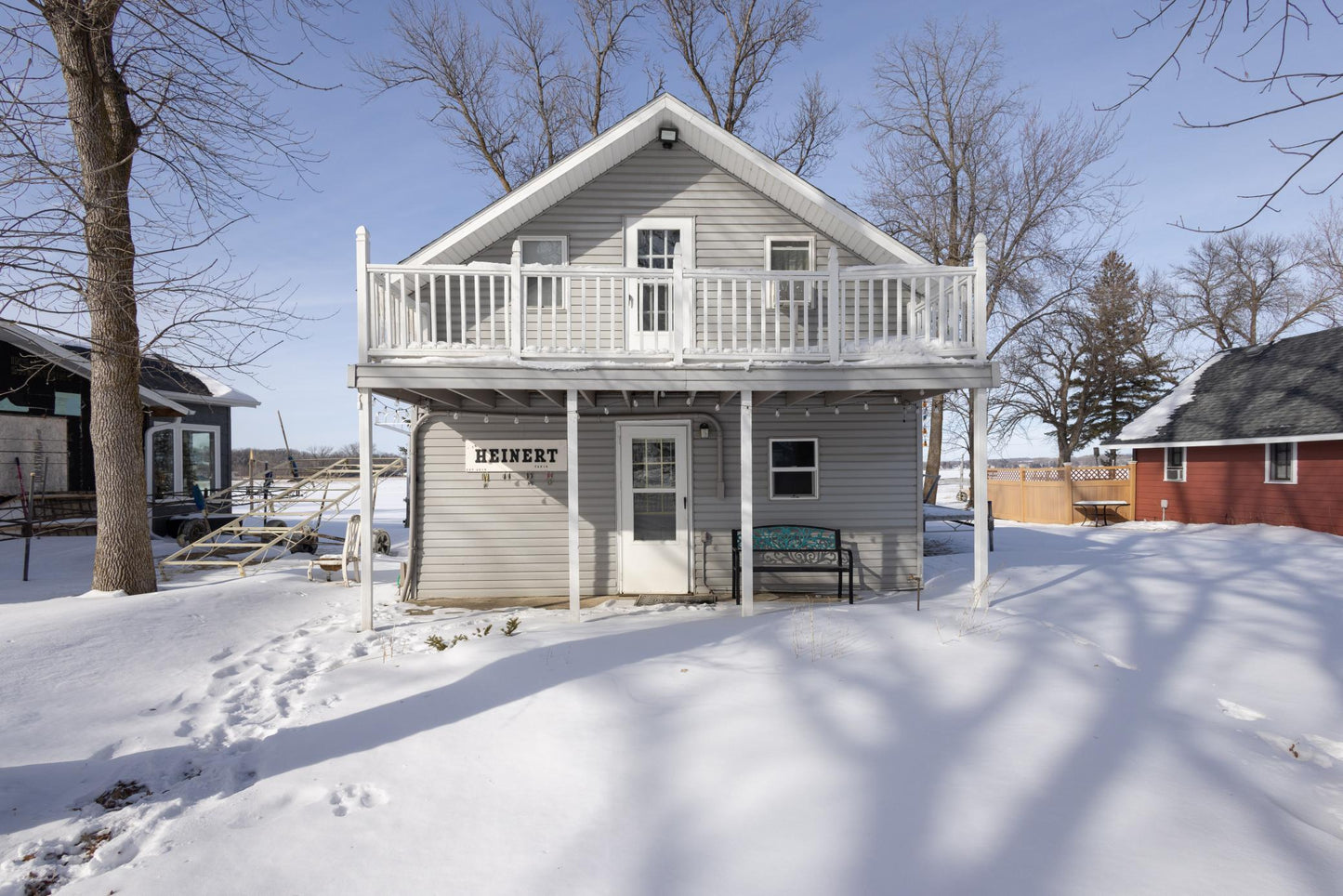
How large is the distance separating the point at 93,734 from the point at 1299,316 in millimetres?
38968

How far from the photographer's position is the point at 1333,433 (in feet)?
43.6

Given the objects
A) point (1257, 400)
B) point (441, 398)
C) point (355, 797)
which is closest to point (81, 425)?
point (441, 398)

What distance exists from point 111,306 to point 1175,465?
73.6 ft

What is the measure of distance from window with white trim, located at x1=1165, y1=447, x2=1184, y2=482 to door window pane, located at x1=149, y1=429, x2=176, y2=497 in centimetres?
2480

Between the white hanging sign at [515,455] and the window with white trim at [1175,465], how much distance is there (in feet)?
56.8

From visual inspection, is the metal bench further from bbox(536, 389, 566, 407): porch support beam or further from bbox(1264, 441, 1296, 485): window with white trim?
bbox(1264, 441, 1296, 485): window with white trim

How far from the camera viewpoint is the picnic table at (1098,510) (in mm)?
18750

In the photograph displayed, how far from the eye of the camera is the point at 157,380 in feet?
49.9

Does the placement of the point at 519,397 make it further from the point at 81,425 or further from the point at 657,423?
the point at 81,425

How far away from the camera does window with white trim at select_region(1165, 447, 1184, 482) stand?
17531 millimetres

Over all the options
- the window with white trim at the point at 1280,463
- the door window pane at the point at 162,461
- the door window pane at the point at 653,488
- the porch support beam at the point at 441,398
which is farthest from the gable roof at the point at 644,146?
the window with white trim at the point at 1280,463

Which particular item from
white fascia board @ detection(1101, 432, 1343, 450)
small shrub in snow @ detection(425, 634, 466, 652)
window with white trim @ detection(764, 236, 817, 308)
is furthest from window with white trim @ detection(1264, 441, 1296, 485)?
small shrub in snow @ detection(425, 634, 466, 652)

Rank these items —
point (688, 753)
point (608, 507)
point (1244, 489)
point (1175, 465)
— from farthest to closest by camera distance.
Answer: point (1175, 465), point (1244, 489), point (608, 507), point (688, 753)

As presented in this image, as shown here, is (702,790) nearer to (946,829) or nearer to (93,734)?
(946,829)
